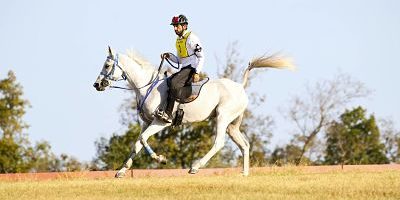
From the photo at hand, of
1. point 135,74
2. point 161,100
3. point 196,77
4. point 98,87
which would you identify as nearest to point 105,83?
point 98,87

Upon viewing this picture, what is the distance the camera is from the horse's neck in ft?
57.0

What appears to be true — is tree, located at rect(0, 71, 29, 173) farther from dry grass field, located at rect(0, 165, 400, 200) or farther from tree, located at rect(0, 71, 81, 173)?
dry grass field, located at rect(0, 165, 400, 200)

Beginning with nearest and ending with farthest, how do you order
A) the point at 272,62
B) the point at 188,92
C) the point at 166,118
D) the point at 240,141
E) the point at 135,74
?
the point at 166,118 < the point at 188,92 < the point at 135,74 < the point at 240,141 < the point at 272,62

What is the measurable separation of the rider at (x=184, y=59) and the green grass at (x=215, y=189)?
5.96 ft

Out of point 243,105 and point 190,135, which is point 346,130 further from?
point 243,105

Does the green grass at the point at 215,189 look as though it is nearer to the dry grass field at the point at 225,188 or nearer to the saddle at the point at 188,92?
the dry grass field at the point at 225,188

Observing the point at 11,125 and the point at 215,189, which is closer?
the point at 215,189

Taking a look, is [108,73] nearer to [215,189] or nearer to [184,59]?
[184,59]

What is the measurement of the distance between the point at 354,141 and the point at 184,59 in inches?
1943

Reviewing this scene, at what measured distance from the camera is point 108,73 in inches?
677

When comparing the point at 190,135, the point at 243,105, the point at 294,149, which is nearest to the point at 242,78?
the point at 243,105

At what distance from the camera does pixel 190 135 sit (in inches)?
2014

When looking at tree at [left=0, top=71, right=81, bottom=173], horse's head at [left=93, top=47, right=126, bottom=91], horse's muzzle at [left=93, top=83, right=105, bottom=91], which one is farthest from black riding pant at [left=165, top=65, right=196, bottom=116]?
tree at [left=0, top=71, right=81, bottom=173]

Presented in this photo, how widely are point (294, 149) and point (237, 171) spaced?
145 feet
